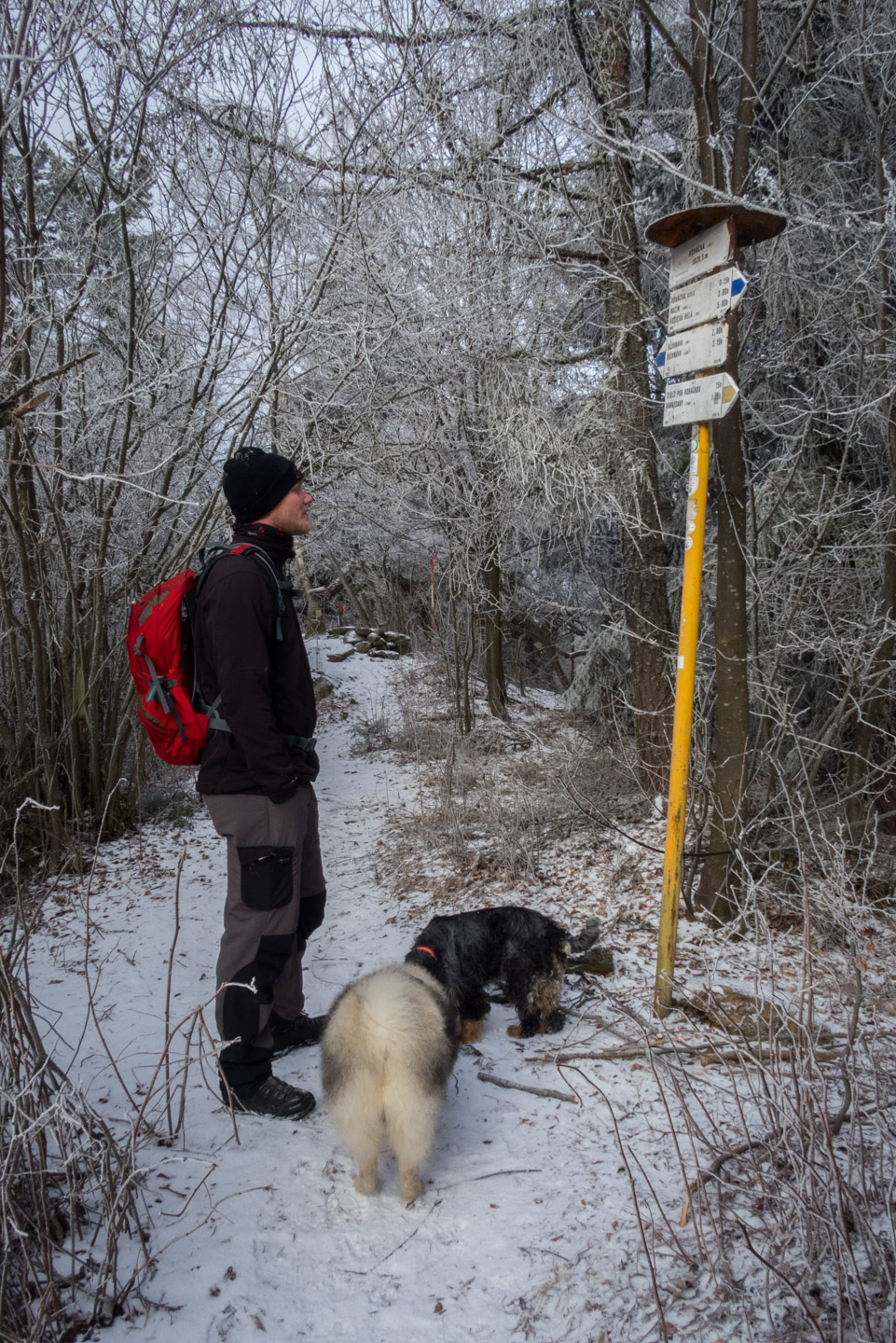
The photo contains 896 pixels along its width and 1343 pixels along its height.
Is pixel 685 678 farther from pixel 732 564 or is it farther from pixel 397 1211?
pixel 397 1211

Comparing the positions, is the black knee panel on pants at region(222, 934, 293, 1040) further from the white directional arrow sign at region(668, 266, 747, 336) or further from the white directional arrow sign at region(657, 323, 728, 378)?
the white directional arrow sign at region(668, 266, 747, 336)

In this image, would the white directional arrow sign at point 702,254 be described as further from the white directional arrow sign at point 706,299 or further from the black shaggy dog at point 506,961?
the black shaggy dog at point 506,961

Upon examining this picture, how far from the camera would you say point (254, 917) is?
114 inches

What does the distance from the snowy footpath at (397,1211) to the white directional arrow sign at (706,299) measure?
287 cm

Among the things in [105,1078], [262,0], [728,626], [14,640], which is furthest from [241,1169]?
[262,0]

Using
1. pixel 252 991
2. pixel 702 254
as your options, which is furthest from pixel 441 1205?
pixel 702 254

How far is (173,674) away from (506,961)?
1.97m

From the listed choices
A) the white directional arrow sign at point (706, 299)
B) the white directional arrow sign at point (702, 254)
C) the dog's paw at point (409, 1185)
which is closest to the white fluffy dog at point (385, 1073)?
the dog's paw at point (409, 1185)

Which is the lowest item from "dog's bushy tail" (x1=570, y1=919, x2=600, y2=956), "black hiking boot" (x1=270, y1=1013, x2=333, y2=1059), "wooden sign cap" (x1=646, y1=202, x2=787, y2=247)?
"black hiking boot" (x1=270, y1=1013, x2=333, y2=1059)

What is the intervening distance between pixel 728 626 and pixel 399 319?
10.3ft

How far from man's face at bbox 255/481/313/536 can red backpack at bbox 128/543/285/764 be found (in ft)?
0.61

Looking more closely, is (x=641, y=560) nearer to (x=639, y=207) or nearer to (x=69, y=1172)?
(x=639, y=207)

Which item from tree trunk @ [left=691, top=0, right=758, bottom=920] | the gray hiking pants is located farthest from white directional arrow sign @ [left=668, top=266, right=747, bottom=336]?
the gray hiking pants

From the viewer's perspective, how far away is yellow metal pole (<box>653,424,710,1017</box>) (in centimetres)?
321
